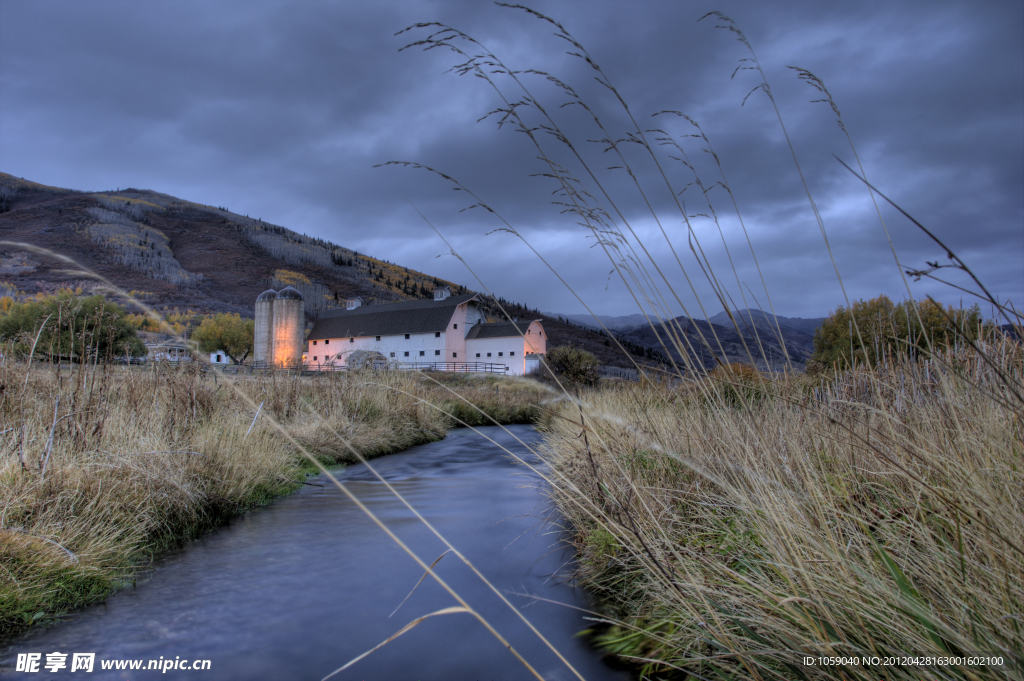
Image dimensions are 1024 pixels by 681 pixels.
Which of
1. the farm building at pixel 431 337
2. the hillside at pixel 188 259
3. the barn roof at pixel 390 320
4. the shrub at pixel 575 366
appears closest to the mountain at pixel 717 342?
the shrub at pixel 575 366

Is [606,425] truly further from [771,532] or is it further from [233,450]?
[233,450]

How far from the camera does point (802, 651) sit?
144 centimetres

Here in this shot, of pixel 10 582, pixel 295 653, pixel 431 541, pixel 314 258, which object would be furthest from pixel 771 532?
pixel 314 258

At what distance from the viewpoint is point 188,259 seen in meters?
59.8

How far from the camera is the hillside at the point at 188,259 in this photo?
45438 millimetres

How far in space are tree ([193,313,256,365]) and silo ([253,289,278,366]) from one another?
498 centimetres

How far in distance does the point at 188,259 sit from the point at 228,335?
27.0 metres

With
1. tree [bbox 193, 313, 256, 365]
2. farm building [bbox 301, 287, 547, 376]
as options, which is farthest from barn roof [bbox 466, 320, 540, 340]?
tree [bbox 193, 313, 256, 365]

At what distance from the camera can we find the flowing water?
8.52 feet

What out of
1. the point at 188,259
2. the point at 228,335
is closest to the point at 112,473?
the point at 228,335

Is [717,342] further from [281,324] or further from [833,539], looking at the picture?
[281,324]

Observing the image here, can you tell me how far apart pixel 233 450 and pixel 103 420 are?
1310mm

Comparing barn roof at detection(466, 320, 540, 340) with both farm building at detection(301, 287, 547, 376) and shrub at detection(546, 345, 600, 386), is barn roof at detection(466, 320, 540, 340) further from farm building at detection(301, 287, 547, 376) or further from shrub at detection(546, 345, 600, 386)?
shrub at detection(546, 345, 600, 386)

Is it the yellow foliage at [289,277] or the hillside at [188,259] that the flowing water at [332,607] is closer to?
the hillside at [188,259]
